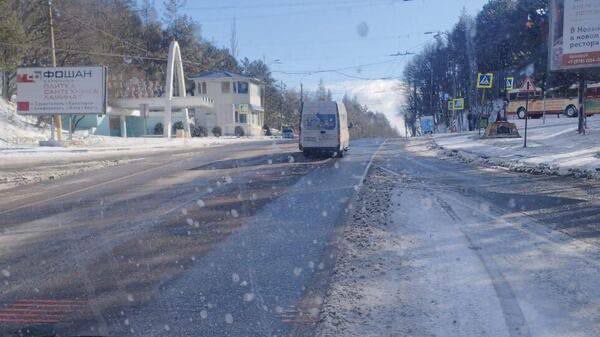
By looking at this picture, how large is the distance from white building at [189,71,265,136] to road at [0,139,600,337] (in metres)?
56.0

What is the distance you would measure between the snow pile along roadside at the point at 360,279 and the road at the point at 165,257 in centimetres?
27

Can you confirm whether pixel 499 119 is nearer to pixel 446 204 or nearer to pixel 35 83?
pixel 446 204

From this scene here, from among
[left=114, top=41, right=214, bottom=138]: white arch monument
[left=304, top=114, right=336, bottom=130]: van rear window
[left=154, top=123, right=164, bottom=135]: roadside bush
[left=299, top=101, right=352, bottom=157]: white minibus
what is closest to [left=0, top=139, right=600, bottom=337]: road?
[left=299, top=101, right=352, bottom=157]: white minibus

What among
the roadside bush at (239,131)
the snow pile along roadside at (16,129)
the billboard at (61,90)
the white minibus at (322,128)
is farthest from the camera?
the roadside bush at (239,131)

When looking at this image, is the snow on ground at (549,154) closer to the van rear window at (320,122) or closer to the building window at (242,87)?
the van rear window at (320,122)

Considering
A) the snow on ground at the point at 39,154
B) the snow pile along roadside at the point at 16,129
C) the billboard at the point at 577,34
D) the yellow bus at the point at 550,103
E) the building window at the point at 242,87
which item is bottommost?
the snow on ground at the point at 39,154

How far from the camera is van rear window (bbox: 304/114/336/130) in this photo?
2386 centimetres

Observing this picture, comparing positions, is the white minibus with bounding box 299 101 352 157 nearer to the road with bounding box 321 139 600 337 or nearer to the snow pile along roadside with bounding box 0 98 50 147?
the road with bounding box 321 139 600 337

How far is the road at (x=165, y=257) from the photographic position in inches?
194

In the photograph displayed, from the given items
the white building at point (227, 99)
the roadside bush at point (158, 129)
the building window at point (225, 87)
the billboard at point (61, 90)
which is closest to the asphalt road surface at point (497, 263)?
the billboard at point (61, 90)

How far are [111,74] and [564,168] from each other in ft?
164

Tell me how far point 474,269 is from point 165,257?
3.72m

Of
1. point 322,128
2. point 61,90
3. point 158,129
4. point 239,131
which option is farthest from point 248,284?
point 239,131

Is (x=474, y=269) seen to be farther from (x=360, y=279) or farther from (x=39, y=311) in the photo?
(x=39, y=311)
